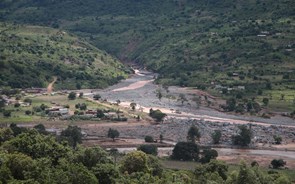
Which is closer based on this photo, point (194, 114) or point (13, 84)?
point (194, 114)

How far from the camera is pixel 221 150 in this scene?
91.2 m

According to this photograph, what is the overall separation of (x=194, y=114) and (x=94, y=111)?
77.7 ft

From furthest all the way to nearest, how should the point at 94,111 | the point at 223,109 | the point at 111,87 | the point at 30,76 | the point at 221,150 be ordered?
the point at 111,87 → the point at 30,76 → the point at 223,109 → the point at 94,111 → the point at 221,150

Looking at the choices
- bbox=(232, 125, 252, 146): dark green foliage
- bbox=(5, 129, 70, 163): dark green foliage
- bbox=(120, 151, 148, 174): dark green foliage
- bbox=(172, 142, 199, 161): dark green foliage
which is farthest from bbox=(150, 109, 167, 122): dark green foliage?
bbox=(5, 129, 70, 163): dark green foliage

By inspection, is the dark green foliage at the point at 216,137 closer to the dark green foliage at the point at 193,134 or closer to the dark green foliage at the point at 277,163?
the dark green foliage at the point at 193,134

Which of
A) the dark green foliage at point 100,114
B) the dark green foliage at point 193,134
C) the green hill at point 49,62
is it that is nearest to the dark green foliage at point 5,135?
the dark green foliage at point 193,134

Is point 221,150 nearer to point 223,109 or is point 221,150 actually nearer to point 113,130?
point 113,130

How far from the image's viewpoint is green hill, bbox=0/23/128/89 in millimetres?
148250

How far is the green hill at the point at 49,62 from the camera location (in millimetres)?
148250

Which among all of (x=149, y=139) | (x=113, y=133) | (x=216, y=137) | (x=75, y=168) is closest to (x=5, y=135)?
(x=75, y=168)

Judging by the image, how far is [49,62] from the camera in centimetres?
16388

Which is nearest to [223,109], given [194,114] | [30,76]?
[194,114]

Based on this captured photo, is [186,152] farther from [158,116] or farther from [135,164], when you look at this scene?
[158,116]

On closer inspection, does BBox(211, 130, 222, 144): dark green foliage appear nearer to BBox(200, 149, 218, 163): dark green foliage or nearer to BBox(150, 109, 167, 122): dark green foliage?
BBox(200, 149, 218, 163): dark green foliage
